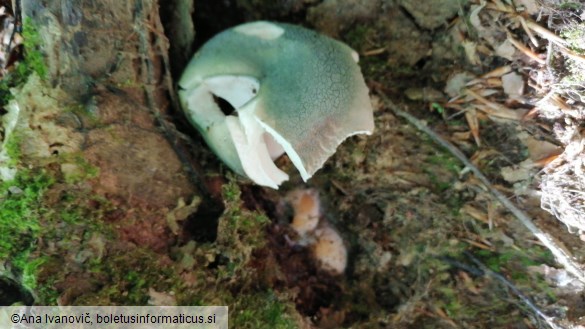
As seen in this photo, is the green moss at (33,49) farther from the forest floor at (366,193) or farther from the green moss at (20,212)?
the green moss at (20,212)

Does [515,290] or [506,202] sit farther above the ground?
[506,202]

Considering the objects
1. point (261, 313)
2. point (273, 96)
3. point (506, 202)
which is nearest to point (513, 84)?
point (506, 202)

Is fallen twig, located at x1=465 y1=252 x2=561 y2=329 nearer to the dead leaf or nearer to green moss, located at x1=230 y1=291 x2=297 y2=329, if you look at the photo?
the dead leaf

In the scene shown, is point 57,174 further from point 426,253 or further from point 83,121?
point 426,253

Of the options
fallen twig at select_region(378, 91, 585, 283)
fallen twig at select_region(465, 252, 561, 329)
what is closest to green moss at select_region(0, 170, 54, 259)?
fallen twig at select_region(378, 91, 585, 283)

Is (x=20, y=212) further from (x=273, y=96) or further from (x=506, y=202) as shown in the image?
(x=506, y=202)

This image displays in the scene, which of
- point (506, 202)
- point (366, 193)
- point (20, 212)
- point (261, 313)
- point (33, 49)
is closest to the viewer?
point (20, 212)

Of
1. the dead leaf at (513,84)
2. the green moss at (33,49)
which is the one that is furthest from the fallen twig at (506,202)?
the green moss at (33,49)
